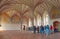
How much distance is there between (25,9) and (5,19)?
13362 millimetres

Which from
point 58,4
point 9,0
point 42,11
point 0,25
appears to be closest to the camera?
point 9,0

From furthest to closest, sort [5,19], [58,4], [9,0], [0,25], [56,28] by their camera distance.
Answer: [5,19] → [0,25] → [56,28] → [58,4] → [9,0]

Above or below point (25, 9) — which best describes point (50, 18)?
below

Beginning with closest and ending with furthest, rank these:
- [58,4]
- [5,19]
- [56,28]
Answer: [58,4], [56,28], [5,19]

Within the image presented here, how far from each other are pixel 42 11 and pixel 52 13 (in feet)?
18.8

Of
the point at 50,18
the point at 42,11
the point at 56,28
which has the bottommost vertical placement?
the point at 56,28

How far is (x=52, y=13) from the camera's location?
33.2 meters

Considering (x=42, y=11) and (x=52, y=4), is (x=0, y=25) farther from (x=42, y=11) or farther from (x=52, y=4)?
(x=52, y=4)

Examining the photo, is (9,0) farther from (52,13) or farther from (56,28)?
(56,28)

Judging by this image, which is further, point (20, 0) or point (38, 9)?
point (38, 9)

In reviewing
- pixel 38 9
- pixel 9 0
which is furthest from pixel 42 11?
pixel 9 0

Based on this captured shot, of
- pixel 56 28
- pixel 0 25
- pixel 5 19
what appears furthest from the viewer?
pixel 5 19

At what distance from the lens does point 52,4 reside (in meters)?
31.3

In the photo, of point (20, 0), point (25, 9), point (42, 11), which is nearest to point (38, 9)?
point (42, 11)
